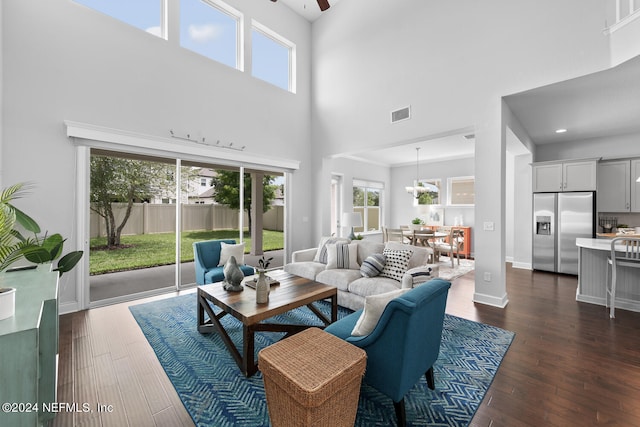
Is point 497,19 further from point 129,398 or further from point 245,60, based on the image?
point 129,398

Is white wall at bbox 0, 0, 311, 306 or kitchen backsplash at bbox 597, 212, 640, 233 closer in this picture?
white wall at bbox 0, 0, 311, 306

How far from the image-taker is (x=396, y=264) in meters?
3.48

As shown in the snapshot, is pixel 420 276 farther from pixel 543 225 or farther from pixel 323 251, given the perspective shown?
pixel 543 225

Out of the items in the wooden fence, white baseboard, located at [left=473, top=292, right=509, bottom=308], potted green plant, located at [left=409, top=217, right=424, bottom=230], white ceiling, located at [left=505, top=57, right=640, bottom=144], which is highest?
white ceiling, located at [left=505, top=57, right=640, bottom=144]

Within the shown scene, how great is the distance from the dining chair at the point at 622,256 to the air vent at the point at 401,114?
10.3 feet

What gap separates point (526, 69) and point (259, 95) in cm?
436

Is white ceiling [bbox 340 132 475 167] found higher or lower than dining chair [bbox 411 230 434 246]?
higher

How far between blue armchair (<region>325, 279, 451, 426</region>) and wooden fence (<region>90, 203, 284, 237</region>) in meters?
3.76

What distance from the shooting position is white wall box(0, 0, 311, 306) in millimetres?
3158

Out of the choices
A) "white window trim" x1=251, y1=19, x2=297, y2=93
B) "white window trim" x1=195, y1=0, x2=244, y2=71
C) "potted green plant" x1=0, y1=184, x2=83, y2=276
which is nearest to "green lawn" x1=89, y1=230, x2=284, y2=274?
"potted green plant" x1=0, y1=184, x2=83, y2=276

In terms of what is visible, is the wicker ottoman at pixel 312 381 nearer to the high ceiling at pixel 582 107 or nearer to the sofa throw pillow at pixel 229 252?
the sofa throw pillow at pixel 229 252

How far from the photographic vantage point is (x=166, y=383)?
209 centimetres

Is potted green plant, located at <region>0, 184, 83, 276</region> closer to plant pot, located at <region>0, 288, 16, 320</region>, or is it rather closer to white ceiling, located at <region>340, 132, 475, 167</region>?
plant pot, located at <region>0, 288, 16, 320</region>

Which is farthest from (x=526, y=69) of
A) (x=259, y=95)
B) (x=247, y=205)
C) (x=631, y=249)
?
(x=247, y=205)
